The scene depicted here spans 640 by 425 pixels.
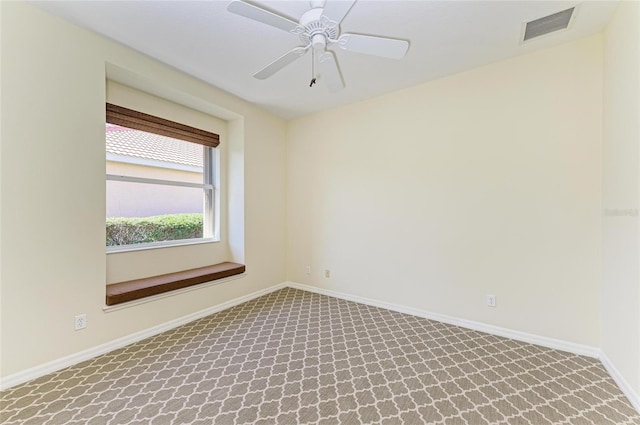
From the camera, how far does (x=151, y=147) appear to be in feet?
10.4

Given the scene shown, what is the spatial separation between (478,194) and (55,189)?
3772 mm

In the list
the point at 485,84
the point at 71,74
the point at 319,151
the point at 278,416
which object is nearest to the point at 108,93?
the point at 71,74

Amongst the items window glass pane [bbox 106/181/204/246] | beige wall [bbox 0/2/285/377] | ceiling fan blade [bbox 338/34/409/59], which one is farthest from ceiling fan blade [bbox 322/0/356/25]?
window glass pane [bbox 106/181/204/246]

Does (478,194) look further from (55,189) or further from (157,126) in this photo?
(55,189)

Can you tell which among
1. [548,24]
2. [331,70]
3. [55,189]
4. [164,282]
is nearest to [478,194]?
[548,24]

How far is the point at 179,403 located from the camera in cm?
176

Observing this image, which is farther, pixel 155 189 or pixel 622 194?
pixel 155 189

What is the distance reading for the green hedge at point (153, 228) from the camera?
2.84 meters

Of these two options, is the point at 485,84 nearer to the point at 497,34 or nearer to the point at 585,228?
the point at 497,34

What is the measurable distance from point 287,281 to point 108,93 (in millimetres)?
3277

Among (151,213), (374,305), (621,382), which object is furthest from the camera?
(374,305)

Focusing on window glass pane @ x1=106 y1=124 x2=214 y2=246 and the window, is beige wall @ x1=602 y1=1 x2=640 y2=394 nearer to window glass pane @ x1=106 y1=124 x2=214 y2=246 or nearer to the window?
the window

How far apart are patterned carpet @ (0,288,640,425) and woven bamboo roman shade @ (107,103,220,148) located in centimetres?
218

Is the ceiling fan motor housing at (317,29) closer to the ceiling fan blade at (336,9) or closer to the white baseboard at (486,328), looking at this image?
the ceiling fan blade at (336,9)
